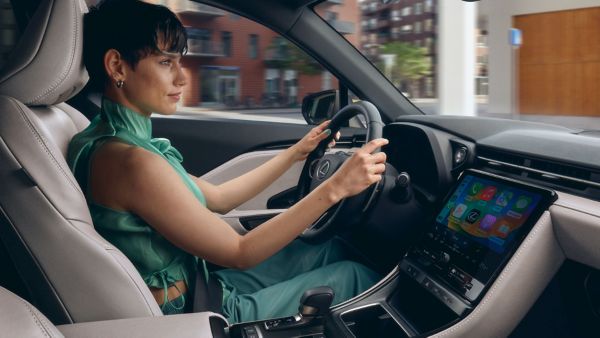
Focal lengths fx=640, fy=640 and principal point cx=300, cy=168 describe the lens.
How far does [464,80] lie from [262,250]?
83.1 inches

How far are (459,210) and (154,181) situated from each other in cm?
89

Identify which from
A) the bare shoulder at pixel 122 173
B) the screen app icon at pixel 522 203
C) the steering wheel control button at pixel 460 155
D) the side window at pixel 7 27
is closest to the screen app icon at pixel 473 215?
the screen app icon at pixel 522 203

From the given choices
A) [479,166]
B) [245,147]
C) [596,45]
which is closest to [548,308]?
[479,166]

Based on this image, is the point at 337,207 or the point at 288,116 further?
the point at 288,116

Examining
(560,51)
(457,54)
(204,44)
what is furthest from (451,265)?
(560,51)

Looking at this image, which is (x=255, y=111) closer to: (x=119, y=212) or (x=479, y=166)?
(x=479, y=166)

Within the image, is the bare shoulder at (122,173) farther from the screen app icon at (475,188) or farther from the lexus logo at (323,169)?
the screen app icon at (475,188)

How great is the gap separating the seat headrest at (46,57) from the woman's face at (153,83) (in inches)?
6.4

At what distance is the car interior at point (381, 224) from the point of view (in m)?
1.32

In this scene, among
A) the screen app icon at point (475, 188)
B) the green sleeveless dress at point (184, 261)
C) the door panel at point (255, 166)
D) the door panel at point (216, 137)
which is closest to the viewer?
the green sleeveless dress at point (184, 261)

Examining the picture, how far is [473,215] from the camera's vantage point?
1.78 meters

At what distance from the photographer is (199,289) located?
1.70 m

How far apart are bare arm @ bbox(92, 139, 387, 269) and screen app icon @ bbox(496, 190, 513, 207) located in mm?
374

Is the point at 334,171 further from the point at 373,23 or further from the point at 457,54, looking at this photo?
the point at 373,23
